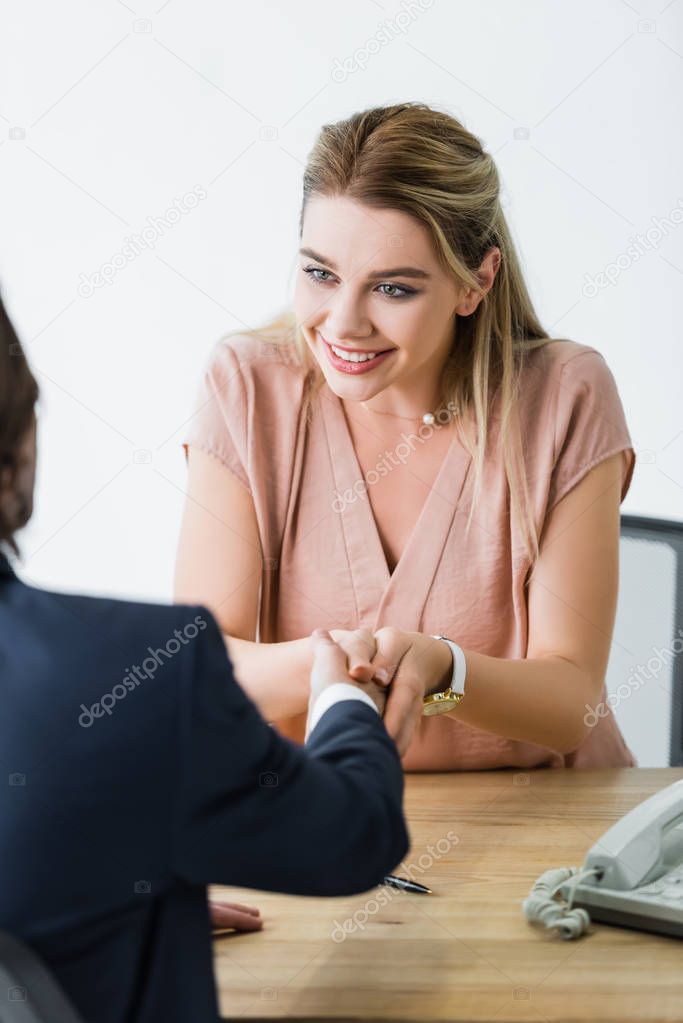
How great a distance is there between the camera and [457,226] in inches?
65.7

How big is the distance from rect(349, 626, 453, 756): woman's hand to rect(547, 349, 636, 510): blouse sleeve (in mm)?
401

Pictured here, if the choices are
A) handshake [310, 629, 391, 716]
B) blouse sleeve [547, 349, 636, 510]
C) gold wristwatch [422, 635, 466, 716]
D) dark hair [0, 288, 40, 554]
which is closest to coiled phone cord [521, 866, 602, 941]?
handshake [310, 629, 391, 716]

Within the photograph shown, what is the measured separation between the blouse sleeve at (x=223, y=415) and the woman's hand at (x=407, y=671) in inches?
18.2

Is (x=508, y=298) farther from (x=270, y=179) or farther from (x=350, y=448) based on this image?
(x=270, y=179)

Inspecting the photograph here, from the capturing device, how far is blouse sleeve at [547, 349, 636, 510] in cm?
174

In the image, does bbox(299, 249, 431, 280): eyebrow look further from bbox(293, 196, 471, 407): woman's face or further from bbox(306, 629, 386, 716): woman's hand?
bbox(306, 629, 386, 716): woman's hand

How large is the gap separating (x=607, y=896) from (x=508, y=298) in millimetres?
1014

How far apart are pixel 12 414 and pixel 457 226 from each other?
0.96 meters

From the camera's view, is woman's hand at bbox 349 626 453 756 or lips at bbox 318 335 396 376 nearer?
woman's hand at bbox 349 626 453 756

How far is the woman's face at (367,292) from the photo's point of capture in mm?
1620

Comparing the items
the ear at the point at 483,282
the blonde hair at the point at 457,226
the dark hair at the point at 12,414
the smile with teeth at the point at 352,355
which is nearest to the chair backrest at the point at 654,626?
the blonde hair at the point at 457,226

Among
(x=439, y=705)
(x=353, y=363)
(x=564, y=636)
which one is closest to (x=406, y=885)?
(x=439, y=705)

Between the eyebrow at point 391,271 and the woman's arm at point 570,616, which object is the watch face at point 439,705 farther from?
the eyebrow at point 391,271

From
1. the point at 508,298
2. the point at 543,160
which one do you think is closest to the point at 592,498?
the point at 508,298
